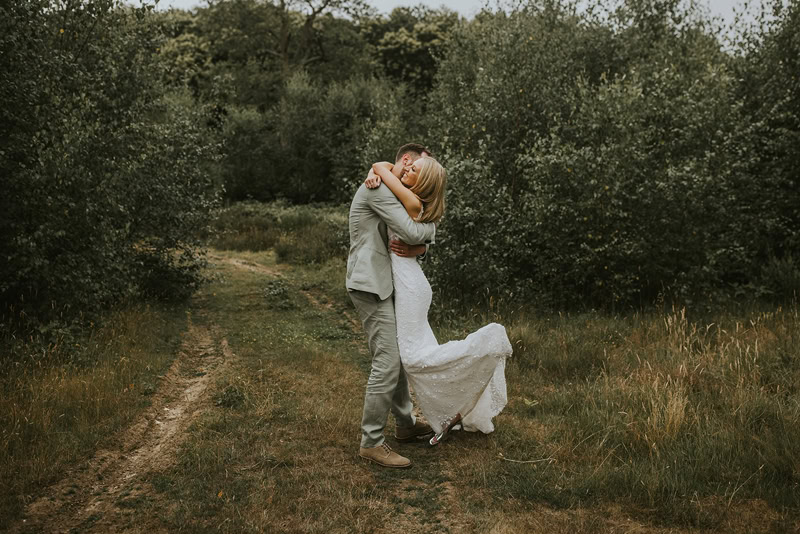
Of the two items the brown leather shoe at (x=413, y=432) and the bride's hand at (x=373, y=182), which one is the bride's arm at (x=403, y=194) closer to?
the bride's hand at (x=373, y=182)

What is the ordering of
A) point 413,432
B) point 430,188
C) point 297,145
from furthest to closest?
point 297,145 < point 413,432 < point 430,188

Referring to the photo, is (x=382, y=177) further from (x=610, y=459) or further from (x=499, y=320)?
(x=499, y=320)

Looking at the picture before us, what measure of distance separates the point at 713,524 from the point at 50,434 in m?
5.26

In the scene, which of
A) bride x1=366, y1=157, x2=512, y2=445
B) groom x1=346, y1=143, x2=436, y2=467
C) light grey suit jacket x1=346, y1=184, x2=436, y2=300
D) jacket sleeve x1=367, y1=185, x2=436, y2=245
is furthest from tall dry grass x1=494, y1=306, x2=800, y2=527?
jacket sleeve x1=367, y1=185, x2=436, y2=245

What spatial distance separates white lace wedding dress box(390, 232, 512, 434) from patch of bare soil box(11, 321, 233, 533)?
2.17 meters

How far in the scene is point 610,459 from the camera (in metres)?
5.17

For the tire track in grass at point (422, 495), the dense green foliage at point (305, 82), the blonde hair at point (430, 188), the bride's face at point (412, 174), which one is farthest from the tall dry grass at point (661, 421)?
the dense green foliage at point (305, 82)

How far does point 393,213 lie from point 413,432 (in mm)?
2107

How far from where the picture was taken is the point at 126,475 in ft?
16.6

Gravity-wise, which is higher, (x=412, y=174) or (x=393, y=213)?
(x=412, y=174)

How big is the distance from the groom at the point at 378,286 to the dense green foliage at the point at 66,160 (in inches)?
168

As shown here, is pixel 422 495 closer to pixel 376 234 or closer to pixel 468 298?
pixel 376 234

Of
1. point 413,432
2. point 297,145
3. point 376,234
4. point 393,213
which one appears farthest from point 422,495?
point 297,145

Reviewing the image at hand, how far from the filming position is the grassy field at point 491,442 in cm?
439
